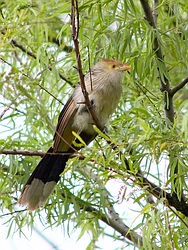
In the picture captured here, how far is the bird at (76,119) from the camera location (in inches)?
184

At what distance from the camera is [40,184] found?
4730 millimetres

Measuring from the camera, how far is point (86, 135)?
Answer: 4.97m

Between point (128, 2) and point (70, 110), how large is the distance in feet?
3.50

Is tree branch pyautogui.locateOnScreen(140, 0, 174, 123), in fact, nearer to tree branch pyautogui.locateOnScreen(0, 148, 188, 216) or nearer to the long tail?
tree branch pyautogui.locateOnScreen(0, 148, 188, 216)

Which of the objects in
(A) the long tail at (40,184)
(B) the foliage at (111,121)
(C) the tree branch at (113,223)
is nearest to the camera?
(B) the foliage at (111,121)

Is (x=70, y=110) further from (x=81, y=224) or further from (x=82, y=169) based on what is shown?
(x=81, y=224)

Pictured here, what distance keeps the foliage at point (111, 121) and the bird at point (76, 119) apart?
0.32 feet

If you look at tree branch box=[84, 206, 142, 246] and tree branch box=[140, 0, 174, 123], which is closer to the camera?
tree branch box=[140, 0, 174, 123]

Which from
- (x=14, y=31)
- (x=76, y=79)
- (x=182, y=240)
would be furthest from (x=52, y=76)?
(x=182, y=240)

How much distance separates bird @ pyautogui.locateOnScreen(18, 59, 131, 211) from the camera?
467 centimetres

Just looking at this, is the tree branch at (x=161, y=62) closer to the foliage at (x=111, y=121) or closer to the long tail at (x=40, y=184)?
the foliage at (x=111, y=121)

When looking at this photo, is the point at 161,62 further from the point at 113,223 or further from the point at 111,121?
the point at 113,223

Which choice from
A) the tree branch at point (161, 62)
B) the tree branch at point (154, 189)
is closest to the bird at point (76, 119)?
the tree branch at point (161, 62)

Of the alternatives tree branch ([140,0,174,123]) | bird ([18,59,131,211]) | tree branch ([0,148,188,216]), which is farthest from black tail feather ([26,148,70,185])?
tree branch ([140,0,174,123])
